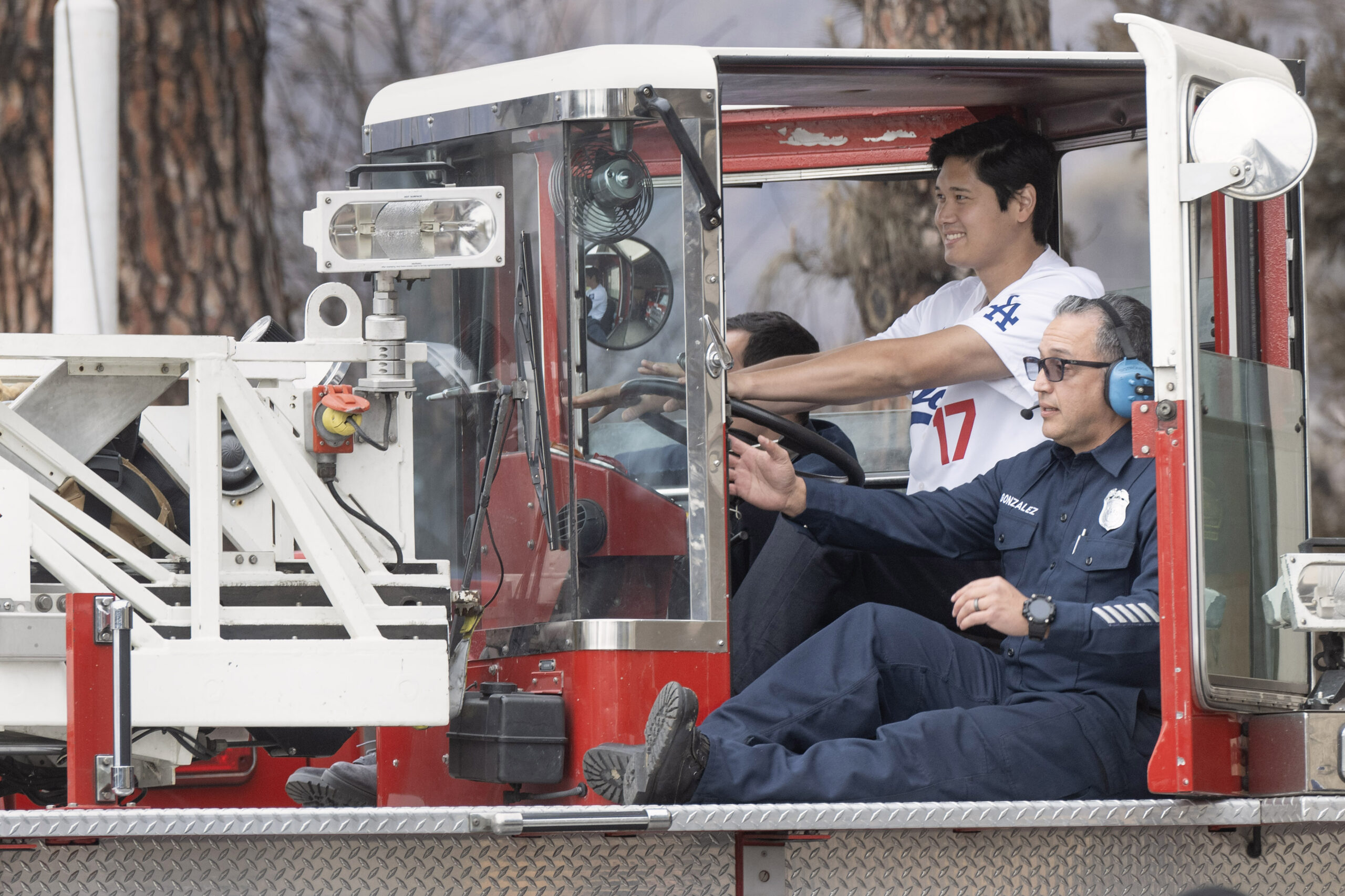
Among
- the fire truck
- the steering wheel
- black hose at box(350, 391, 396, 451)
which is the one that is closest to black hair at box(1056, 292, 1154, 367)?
the fire truck

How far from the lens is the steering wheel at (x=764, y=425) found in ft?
10.6

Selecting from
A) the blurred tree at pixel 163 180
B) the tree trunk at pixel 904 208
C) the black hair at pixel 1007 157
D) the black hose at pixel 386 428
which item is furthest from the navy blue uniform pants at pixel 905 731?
the tree trunk at pixel 904 208

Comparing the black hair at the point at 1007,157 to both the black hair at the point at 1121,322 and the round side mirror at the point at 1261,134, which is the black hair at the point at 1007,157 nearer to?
the black hair at the point at 1121,322

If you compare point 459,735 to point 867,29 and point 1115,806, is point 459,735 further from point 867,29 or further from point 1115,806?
point 867,29

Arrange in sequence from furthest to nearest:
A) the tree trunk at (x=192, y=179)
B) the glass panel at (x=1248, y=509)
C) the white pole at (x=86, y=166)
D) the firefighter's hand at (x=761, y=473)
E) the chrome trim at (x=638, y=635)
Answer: the tree trunk at (x=192, y=179), the white pole at (x=86, y=166), the firefighter's hand at (x=761, y=473), the chrome trim at (x=638, y=635), the glass panel at (x=1248, y=509)

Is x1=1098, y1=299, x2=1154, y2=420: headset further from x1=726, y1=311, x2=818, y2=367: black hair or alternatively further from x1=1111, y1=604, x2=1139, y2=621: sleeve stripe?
x1=726, y1=311, x2=818, y2=367: black hair

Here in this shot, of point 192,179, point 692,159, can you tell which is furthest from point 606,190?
point 192,179

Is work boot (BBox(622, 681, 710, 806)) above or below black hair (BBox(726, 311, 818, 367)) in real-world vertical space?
below

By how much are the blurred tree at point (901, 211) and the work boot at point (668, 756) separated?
494 centimetres

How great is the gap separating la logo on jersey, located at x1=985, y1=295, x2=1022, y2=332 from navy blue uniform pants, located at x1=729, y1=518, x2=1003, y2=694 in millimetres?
545

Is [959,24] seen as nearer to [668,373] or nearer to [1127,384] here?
[1127,384]

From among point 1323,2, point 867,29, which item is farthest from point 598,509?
point 1323,2

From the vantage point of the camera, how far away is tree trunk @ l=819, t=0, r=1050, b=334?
7.92 metres

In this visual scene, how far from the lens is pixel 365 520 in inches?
130
